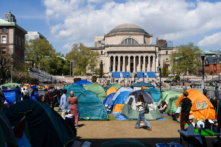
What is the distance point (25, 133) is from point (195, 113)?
32.1ft

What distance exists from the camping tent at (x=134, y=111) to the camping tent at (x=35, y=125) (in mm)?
6787

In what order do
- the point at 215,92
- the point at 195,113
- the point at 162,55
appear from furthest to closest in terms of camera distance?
the point at 162,55 → the point at 215,92 → the point at 195,113

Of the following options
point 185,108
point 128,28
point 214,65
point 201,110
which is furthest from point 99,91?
point 214,65

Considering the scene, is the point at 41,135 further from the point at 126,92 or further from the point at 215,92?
the point at 215,92

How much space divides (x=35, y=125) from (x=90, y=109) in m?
6.23

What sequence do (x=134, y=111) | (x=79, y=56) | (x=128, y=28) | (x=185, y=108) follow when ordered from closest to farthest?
(x=185, y=108) < (x=134, y=111) < (x=79, y=56) < (x=128, y=28)

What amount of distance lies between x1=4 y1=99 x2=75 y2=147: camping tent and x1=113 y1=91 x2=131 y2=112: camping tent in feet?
27.7

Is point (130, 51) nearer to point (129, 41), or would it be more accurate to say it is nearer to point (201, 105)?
point (129, 41)

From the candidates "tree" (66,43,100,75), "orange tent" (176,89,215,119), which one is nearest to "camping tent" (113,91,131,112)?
"orange tent" (176,89,215,119)

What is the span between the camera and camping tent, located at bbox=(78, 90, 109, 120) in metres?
12.6

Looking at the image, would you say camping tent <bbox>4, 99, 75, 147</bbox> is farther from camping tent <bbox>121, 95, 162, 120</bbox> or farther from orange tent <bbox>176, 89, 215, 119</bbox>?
orange tent <bbox>176, 89, 215, 119</bbox>

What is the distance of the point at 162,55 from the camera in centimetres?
9794

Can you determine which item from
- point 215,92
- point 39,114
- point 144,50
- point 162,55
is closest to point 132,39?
point 144,50

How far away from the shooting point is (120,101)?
1530 centimetres
